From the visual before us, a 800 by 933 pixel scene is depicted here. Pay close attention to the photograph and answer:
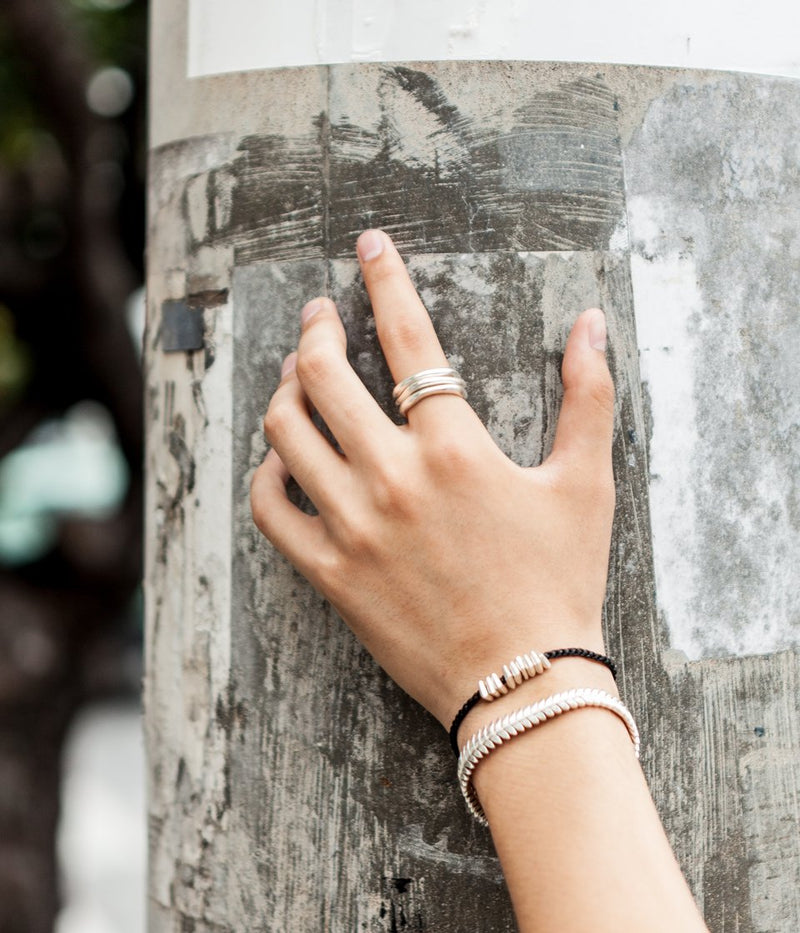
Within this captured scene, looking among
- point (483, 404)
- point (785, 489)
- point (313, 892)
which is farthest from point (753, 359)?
point (313, 892)

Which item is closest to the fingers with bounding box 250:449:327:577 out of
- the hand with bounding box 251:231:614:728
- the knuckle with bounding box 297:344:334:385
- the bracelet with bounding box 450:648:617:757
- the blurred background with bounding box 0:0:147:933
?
the hand with bounding box 251:231:614:728

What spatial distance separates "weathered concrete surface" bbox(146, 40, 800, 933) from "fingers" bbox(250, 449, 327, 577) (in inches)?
1.8

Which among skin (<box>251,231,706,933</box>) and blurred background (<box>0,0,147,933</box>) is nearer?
skin (<box>251,231,706,933</box>)

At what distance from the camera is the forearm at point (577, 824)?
81cm

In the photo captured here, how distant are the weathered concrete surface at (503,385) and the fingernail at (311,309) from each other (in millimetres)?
23

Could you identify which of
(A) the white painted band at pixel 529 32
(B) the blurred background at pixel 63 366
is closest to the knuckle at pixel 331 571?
(A) the white painted band at pixel 529 32

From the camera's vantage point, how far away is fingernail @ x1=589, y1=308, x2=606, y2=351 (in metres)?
1.00

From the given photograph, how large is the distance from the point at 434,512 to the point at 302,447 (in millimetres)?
163

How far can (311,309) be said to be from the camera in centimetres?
103

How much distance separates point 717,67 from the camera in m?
1.04

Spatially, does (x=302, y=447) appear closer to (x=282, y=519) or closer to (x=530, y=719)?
(x=282, y=519)

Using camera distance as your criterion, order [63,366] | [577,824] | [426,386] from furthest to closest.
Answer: [63,366]
[426,386]
[577,824]

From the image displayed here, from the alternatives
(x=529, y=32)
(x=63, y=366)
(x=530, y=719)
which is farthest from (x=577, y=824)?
(x=63, y=366)

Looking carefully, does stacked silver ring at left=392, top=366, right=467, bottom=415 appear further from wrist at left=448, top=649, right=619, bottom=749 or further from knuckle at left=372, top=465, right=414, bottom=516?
wrist at left=448, top=649, right=619, bottom=749
